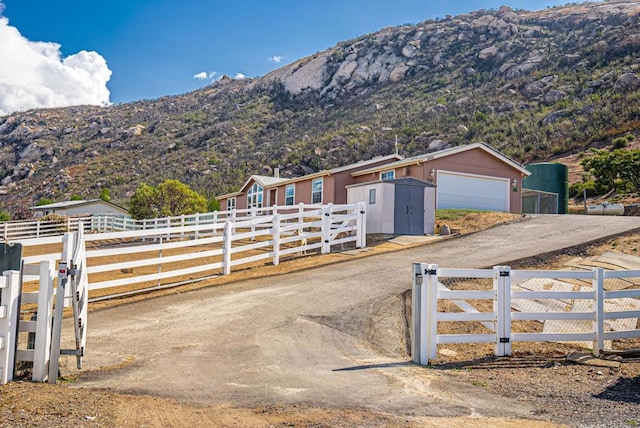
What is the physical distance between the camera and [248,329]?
8.04 m

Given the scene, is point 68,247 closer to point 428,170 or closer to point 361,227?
point 361,227

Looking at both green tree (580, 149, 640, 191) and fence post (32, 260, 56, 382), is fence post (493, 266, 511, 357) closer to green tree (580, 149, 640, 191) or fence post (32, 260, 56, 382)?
fence post (32, 260, 56, 382)

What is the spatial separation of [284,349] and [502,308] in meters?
3.04

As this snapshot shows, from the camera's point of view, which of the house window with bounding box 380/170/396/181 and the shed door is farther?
the house window with bounding box 380/170/396/181

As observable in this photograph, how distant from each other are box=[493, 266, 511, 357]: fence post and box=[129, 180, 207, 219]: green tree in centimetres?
3428

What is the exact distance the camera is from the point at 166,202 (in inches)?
1569

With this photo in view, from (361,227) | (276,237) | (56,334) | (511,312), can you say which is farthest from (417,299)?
(361,227)

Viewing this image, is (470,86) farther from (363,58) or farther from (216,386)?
(216,386)

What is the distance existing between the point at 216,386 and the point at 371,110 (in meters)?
67.5

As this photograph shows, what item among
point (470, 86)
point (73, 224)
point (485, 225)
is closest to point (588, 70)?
point (470, 86)

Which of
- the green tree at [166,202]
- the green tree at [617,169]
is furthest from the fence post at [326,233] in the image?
the green tree at [166,202]

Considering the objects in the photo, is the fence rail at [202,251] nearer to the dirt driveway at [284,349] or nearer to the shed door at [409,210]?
the dirt driveway at [284,349]

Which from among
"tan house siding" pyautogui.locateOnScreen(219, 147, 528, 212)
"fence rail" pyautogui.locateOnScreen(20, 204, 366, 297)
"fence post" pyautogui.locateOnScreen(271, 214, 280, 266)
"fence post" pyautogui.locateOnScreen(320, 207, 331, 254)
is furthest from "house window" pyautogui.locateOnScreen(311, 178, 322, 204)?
"fence post" pyautogui.locateOnScreen(271, 214, 280, 266)

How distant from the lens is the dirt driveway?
206 inches
